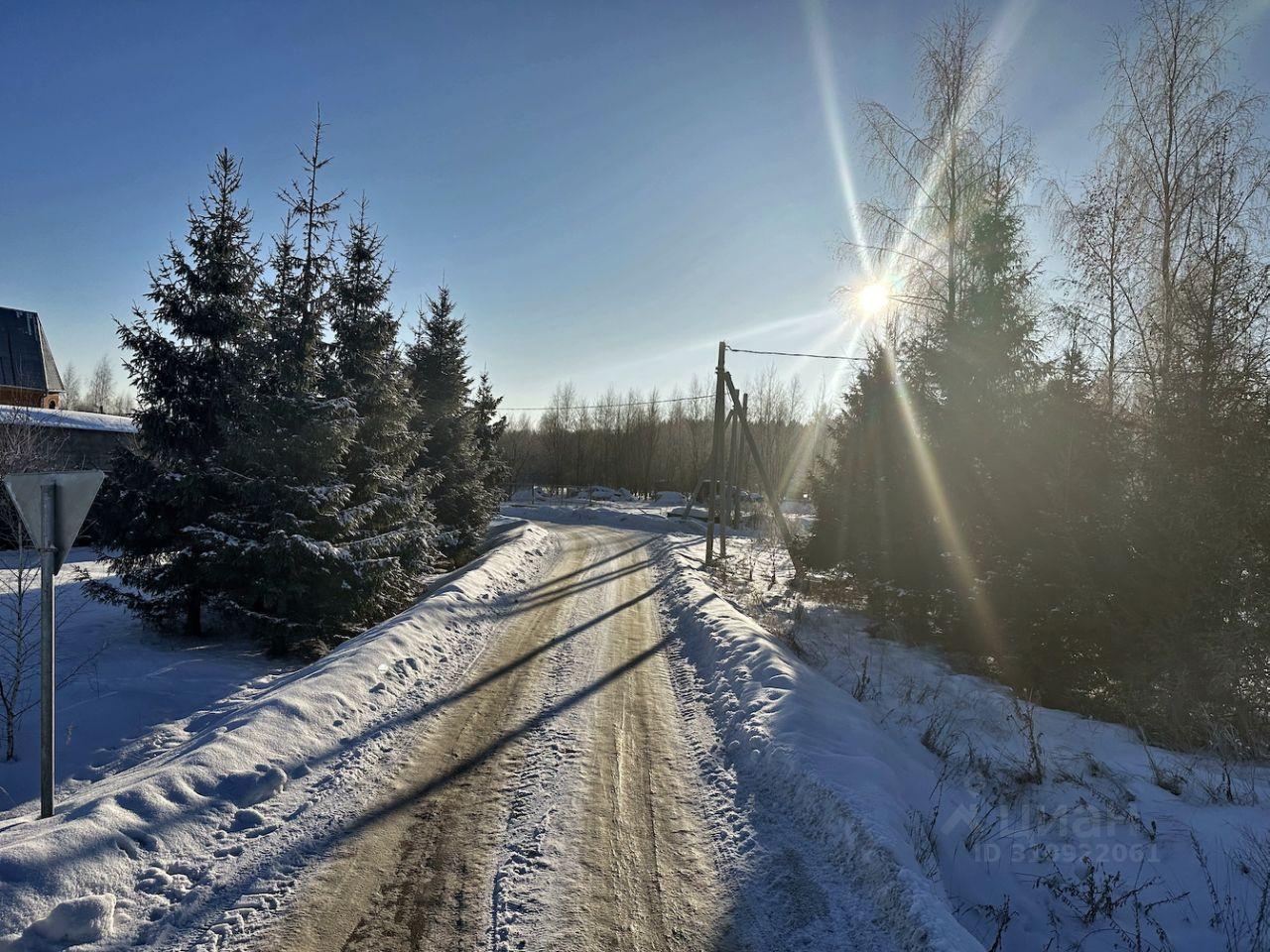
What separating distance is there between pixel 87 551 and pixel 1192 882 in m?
26.0

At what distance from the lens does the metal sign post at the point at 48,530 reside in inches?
165

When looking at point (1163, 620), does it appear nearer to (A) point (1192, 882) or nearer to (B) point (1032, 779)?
(B) point (1032, 779)

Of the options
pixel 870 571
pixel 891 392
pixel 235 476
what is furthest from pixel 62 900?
pixel 891 392

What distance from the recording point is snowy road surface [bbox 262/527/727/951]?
3.23 metres

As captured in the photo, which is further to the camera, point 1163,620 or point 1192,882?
point 1163,620

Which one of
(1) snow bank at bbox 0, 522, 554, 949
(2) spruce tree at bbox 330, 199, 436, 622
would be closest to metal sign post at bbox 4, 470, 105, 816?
(1) snow bank at bbox 0, 522, 554, 949

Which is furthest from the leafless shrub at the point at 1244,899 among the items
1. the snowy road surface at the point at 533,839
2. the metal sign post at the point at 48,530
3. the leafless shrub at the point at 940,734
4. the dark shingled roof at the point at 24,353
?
the dark shingled roof at the point at 24,353

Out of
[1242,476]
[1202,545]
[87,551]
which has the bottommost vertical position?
[87,551]

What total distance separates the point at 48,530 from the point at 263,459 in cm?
498

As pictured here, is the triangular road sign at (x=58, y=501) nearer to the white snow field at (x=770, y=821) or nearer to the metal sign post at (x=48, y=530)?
the metal sign post at (x=48, y=530)

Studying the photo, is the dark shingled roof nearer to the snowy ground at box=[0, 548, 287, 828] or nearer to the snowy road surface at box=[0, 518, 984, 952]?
the snowy ground at box=[0, 548, 287, 828]

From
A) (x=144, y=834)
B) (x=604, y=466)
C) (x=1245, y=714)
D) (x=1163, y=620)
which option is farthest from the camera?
(x=604, y=466)

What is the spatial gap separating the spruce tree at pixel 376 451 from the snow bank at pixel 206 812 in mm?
2851

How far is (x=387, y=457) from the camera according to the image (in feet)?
40.0
